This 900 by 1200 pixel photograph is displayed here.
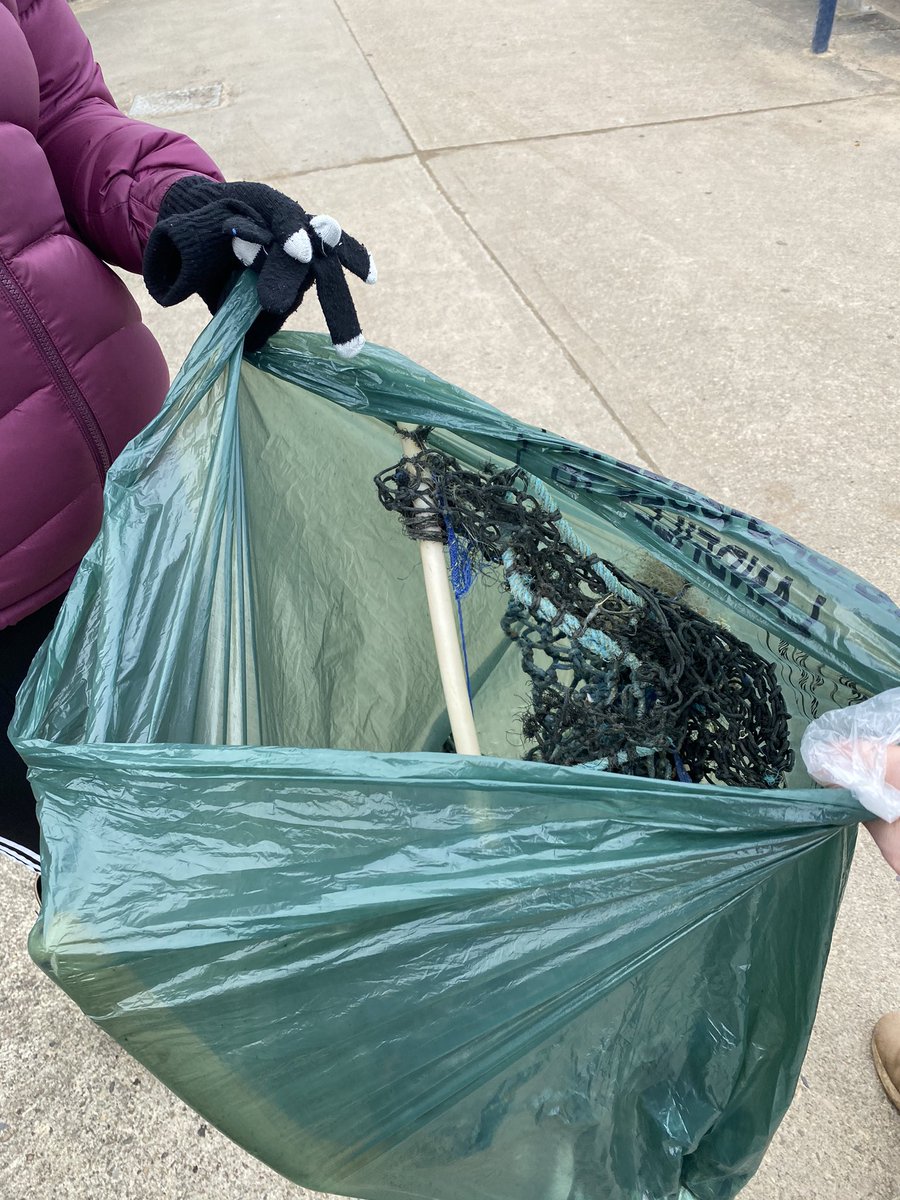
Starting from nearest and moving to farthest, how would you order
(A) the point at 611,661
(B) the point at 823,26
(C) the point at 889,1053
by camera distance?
→ (A) the point at 611,661, (C) the point at 889,1053, (B) the point at 823,26

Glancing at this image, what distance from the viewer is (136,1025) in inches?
31.0

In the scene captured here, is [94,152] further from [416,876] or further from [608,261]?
[608,261]

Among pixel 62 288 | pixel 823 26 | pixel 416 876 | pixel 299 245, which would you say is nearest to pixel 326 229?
pixel 299 245

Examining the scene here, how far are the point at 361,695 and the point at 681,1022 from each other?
0.59 meters

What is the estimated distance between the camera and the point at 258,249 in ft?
3.11

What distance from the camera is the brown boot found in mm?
1383

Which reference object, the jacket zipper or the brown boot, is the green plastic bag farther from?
the brown boot

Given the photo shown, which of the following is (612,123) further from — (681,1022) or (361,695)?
(681,1022)

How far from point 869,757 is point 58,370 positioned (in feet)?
2.92

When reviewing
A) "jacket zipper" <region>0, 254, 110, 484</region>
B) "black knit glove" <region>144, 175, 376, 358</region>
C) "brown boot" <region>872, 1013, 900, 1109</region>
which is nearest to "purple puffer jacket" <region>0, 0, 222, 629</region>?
"jacket zipper" <region>0, 254, 110, 484</region>

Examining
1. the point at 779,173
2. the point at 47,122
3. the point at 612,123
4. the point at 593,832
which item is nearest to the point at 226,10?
the point at 612,123

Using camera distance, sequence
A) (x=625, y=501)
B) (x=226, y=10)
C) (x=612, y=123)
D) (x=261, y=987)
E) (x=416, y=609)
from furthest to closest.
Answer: (x=226, y=10)
(x=612, y=123)
(x=416, y=609)
(x=625, y=501)
(x=261, y=987)

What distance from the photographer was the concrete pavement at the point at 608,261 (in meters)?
1.45

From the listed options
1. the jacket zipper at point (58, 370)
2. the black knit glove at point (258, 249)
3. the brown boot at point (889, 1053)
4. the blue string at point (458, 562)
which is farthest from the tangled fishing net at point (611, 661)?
the brown boot at point (889, 1053)
